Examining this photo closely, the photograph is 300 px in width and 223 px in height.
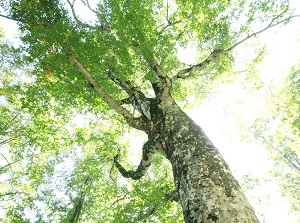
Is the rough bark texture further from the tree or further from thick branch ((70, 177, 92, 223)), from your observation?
thick branch ((70, 177, 92, 223))

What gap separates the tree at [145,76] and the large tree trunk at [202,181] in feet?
0.04

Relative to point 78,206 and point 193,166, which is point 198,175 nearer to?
point 193,166

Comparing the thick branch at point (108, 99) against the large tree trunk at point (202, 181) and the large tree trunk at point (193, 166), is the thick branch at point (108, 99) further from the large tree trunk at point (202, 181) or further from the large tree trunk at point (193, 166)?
the large tree trunk at point (202, 181)

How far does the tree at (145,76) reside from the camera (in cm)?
301

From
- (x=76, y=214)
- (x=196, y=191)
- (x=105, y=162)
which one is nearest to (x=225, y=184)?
(x=196, y=191)

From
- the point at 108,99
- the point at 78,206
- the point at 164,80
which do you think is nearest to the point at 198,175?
the point at 108,99

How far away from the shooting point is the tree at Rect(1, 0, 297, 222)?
3006 mm

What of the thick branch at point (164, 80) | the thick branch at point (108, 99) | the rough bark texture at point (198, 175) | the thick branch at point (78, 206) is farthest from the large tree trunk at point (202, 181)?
the thick branch at point (78, 206)

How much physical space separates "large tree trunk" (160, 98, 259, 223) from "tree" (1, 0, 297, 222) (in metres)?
0.01

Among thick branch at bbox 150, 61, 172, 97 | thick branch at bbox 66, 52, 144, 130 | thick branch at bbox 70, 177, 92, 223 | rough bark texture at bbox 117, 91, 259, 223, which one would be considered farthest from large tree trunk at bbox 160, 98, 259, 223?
thick branch at bbox 70, 177, 92, 223

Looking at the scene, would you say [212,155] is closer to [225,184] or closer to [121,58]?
[225,184]

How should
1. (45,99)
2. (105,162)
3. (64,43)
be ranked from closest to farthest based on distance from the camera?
(64,43), (45,99), (105,162)

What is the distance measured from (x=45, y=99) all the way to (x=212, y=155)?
23.2 ft

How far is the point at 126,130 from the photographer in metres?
10.4
